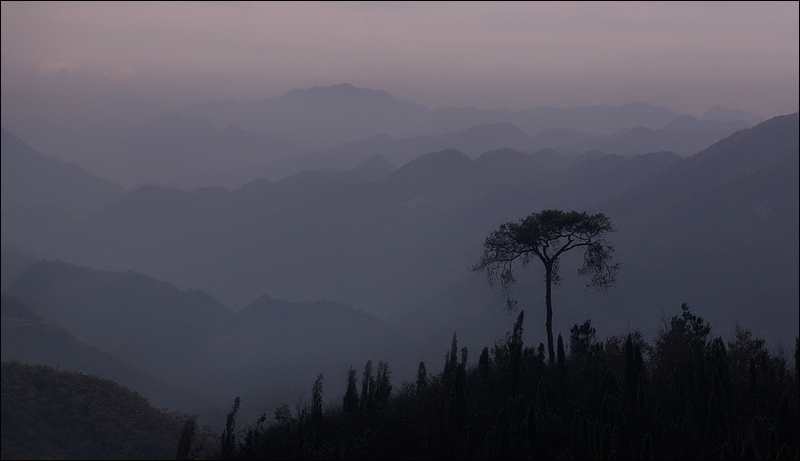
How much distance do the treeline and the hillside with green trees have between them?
4.96 metres

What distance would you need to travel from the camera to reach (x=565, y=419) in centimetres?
1711

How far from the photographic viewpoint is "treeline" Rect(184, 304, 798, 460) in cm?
1470

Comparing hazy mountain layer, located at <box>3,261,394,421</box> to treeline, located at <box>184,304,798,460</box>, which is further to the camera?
hazy mountain layer, located at <box>3,261,394,421</box>

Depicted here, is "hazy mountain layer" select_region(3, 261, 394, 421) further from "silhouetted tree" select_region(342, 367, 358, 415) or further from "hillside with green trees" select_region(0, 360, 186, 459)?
"silhouetted tree" select_region(342, 367, 358, 415)

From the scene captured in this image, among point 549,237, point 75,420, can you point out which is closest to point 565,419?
point 549,237

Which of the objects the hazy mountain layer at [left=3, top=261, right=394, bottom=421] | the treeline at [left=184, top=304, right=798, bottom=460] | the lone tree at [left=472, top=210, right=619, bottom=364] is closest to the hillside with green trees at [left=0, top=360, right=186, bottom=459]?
the treeline at [left=184, top=304, right=798, bottom=460]

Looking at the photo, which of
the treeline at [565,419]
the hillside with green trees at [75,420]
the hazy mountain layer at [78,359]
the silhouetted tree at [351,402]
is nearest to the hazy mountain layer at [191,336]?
the hazy mountain layer at [78,359]

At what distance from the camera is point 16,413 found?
20875 millimetres

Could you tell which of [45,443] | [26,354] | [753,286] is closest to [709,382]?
[45,443]

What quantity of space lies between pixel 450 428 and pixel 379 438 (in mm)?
1955

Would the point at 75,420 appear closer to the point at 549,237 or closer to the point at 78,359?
the point at 549,237

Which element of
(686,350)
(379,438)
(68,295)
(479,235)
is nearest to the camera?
(379,438)

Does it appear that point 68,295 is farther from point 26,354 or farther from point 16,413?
point 16,413

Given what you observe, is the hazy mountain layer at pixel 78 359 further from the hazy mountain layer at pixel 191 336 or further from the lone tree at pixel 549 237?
the lone tree at pixel 549 237
